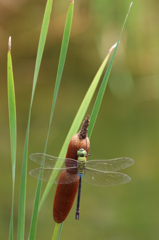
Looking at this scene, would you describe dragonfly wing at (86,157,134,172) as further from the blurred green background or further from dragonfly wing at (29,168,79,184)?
the blurred green background

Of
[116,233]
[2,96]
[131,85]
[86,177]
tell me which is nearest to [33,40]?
[2,96]

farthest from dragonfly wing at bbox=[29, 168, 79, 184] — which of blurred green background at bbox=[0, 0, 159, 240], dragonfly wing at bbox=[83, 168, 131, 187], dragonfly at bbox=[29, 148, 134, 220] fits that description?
blurred green background at bbox=[0, 0, 159, 240]

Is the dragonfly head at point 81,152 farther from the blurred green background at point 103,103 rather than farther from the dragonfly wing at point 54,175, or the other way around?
the blurred green background at point 103,103

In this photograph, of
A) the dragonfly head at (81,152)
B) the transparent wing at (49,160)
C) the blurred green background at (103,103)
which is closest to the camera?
the dragonfly head at (81,152)

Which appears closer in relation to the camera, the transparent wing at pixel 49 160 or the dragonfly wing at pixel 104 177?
the transparent wing at pixel 49 160

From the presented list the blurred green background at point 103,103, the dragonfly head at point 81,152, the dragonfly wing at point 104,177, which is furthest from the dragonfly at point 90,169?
the blurred green background at point 103,103

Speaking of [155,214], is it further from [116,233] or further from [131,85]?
[131,85]
